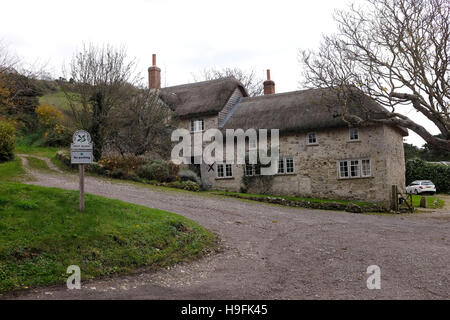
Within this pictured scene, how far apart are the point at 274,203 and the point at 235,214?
636cm

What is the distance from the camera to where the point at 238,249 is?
31.4 feet

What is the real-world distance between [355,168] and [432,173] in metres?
18.9

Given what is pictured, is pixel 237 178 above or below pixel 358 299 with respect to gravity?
above

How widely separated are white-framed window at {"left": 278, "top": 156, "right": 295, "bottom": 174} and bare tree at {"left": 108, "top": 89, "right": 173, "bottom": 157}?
28.5ft

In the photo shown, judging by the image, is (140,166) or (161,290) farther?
(140,166)

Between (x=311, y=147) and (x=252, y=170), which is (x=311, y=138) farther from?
(x=252, y=170)

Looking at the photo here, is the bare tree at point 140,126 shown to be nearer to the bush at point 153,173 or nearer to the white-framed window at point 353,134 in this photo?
the bush at point 153,173

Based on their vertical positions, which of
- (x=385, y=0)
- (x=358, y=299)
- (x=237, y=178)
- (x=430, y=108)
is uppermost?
(x=385, y=0)

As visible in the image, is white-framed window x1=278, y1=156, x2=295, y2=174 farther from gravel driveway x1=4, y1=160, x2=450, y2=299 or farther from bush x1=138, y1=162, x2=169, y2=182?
gravel driveway x1=4, y1=160, x2=450, y2=299

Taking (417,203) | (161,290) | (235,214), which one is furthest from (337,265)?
(417,203)

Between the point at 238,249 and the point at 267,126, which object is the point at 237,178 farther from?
the point at 238,249

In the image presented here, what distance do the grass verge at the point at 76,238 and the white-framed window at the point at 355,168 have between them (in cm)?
1476

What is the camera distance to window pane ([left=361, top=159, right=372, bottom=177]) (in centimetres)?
2253

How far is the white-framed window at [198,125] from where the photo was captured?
92.7ft
